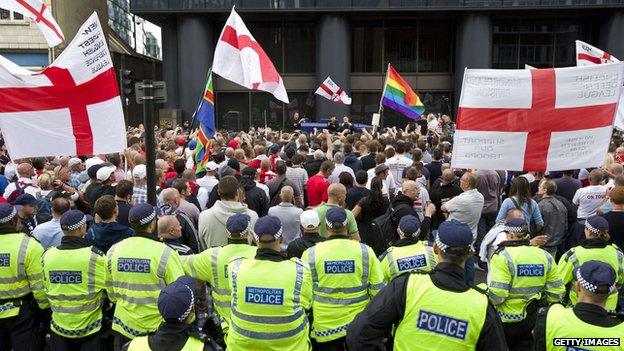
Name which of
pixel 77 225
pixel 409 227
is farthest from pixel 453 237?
pixel 77 225

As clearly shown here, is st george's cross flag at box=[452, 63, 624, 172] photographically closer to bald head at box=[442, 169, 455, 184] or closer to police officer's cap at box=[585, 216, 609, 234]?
police officer's cap at box=[585, 216, 609, 234]

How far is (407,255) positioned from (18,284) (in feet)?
11.5

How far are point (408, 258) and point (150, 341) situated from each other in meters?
2.53

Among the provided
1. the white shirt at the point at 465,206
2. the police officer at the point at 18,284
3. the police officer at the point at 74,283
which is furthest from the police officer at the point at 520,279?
the police officer at the point at 18,284

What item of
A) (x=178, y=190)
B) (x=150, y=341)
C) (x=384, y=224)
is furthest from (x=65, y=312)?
(x=384, y=224)

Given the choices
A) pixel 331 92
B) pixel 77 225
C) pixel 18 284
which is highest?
pixel 331 92

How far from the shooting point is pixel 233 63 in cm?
1041

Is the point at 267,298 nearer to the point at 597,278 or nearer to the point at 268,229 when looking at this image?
the point at 268,229

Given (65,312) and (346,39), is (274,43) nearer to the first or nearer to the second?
→ (346,39)

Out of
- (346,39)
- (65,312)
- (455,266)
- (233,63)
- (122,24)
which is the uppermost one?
(122,24)

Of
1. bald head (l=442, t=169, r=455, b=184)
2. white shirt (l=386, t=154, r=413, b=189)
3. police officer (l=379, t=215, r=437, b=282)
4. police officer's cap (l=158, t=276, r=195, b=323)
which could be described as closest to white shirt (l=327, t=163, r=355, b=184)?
white shirt (l=386, t=154, r=413, b=189)

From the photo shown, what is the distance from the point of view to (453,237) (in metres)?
3.50

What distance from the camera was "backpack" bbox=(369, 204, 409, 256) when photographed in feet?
22.9

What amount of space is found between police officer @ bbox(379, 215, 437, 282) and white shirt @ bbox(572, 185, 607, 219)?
12.4ft
